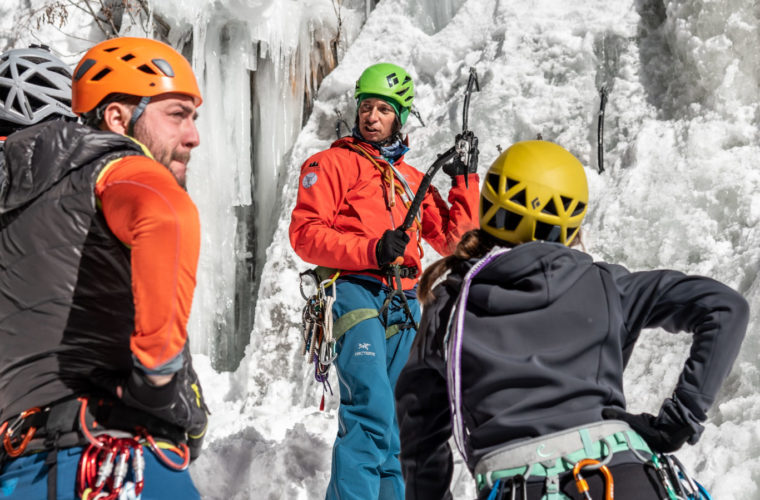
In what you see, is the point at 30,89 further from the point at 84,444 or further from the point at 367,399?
the point at 367,399

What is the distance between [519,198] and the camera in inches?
78.5

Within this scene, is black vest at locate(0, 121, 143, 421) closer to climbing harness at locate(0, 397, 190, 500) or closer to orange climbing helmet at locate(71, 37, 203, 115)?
climbing harness at locate(0, 397, 190, 500)

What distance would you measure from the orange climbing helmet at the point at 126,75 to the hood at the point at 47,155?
0.67 feet

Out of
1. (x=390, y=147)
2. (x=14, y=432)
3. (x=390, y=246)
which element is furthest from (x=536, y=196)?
(x=390, y=147)

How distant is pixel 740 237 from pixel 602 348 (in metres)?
3.03

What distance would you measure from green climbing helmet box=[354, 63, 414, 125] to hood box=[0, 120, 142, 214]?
2619 mm

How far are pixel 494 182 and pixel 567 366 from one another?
0.56 meters

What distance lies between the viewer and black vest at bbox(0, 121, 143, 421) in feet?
5.45

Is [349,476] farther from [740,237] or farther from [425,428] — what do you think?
[740,237]

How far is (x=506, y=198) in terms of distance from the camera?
2.01 metres

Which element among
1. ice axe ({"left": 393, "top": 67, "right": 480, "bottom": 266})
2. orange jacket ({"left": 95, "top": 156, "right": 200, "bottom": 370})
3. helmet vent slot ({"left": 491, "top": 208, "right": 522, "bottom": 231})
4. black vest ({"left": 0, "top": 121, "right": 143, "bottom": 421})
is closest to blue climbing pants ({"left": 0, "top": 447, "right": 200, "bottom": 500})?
black vest ({"left": 0, "top": 121, "right": 143, "bottom": 421})

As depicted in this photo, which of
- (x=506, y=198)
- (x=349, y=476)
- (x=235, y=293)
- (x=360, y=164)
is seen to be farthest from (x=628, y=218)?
(x=235, y=293)

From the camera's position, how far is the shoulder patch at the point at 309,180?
376cm

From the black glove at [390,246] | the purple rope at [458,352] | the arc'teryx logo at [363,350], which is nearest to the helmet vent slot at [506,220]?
the purple rope at [458,352]
